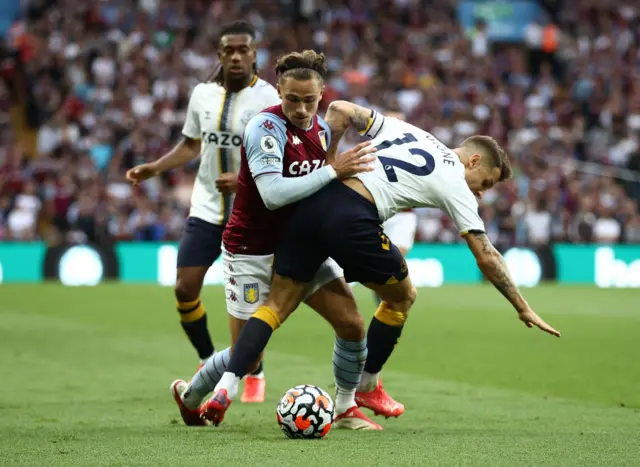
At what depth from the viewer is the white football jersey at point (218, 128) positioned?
299 inches

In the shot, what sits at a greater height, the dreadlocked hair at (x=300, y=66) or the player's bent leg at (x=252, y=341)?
the dreadlocked hair at (x=300, y=66)

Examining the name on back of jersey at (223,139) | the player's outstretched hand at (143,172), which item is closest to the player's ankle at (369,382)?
the name on back of jersey at (223,139)

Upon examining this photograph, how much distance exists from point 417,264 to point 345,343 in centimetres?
1496

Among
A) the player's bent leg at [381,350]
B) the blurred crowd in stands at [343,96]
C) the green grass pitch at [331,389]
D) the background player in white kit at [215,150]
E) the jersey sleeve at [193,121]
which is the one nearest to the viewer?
the green grass pitch at [331,389]

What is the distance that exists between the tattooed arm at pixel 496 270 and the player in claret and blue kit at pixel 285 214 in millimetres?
686

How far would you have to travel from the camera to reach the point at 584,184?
23.9 metres

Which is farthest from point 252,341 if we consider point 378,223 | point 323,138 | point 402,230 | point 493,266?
point 402,230

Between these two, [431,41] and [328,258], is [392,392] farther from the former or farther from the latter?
[431,41]

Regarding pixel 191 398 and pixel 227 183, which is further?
pixel 227 183

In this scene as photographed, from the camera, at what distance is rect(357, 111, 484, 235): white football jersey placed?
5859 millimetres

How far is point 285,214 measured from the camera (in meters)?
6.17

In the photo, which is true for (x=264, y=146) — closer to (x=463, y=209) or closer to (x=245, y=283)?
(x=245, y=283)

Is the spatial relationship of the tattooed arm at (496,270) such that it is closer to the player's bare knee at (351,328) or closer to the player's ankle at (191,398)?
the player's bare knee at (351,328)

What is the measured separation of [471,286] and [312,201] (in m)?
15.1
